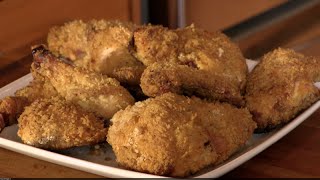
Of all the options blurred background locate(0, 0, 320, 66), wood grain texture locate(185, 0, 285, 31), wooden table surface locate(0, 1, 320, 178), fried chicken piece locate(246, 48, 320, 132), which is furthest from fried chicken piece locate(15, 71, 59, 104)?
wood grain texture locate(185, 0, 285, 31)

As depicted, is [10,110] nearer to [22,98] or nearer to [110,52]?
[22,98]

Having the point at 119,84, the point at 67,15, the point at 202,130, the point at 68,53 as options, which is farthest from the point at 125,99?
the point at 67,15

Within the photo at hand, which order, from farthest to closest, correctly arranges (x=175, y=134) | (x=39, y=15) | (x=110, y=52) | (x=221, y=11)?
(x=221, y=11) < (x=39, y=15) < (x=110, y=52) < (x=175, y=134)

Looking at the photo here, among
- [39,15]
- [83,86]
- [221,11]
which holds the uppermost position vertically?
[83,86]

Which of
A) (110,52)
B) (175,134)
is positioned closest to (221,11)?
(110,52)

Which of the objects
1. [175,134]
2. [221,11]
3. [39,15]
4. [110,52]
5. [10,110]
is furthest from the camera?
[221,11]

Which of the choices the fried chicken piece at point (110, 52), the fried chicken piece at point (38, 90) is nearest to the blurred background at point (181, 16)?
the fried chicken piece at point (110, 52)

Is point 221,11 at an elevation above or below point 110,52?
below
